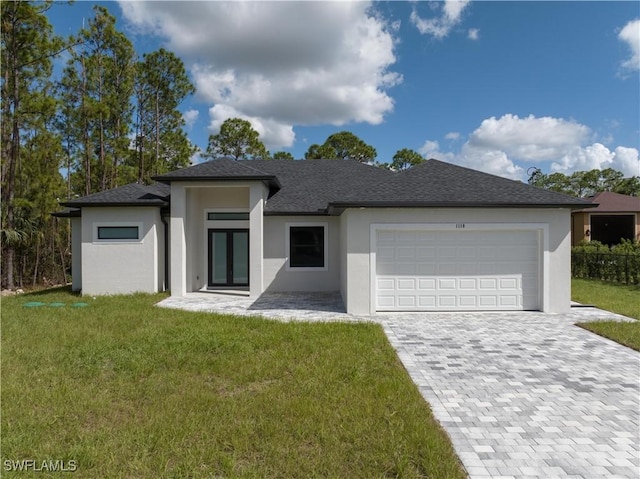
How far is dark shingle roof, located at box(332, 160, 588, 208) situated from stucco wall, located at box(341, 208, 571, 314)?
334mm

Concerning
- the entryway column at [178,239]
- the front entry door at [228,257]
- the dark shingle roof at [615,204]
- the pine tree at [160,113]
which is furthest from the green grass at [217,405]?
the dark shingle roof at [615,204]

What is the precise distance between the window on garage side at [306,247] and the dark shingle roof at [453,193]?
12.8ft

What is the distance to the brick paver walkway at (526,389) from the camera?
10.7ft

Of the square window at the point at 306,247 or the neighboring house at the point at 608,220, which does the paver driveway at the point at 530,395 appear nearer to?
the square window at the point at 306,247

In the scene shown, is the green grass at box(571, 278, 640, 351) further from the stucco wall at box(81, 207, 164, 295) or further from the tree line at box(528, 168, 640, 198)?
the tree line at box(528, 168, 640, 198)

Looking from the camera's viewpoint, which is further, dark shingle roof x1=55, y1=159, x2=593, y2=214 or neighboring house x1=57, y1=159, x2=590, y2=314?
neighboring house x1=57, y1=159, x2=590, y2=314

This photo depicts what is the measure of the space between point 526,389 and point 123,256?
12.5 meters

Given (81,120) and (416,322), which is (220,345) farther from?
(81,120)

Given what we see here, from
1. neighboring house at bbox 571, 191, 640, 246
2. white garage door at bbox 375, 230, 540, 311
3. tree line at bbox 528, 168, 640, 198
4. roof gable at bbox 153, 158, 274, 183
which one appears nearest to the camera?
white garage door at bbox 375, 230, 540, 311

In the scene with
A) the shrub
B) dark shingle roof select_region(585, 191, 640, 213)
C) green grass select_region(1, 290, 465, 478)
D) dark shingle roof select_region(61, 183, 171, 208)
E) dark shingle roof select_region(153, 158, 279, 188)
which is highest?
dark shingle roof select_region(585, 191, 640, 213)

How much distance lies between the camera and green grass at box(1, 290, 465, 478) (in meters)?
3.20

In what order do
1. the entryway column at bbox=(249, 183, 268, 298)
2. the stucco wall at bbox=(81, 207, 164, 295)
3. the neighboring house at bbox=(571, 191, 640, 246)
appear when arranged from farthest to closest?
the neighboring house at bbox=(571, 191, 640, 246)
the stucco wall at bbox=(81, 207, 164, 295)
the entryway column at bbox=(249, 183, 268, 298)

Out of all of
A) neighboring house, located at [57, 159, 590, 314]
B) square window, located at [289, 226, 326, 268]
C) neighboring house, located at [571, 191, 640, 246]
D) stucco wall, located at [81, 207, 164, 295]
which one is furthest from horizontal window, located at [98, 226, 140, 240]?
neighboring house, located at [571, 191, 640, 246]

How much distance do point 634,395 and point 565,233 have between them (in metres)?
5.75
